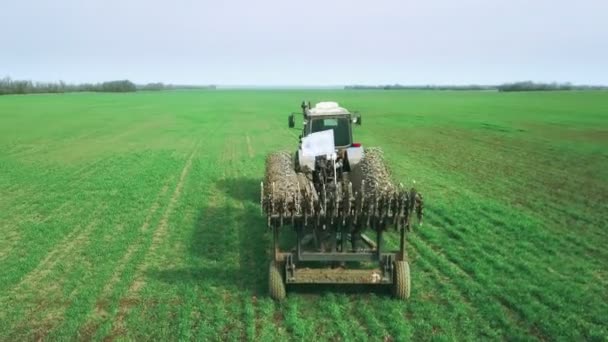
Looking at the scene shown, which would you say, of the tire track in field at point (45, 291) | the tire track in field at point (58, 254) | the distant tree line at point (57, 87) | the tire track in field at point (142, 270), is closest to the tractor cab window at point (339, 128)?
the tire track in field at point (142, 270)

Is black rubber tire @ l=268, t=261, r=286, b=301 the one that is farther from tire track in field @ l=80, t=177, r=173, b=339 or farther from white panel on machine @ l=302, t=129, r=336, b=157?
white panel on machine @ l=302, t=129, r=336, b=157

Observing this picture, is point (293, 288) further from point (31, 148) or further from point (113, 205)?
point (31, 148)

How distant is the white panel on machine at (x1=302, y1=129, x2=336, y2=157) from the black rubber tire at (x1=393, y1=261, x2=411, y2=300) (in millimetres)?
2911

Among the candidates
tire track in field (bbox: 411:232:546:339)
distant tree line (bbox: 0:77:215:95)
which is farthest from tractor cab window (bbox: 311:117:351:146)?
distant tree line (bbox: 0:77:215:95)

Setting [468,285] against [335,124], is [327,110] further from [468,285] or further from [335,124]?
[468,285]

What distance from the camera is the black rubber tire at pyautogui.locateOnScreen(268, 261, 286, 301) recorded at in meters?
7.45

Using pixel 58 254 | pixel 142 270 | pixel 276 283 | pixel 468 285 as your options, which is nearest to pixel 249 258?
pixel 142 270

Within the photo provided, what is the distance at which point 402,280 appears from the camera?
291 inches

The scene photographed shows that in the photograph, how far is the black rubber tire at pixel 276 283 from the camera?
24.4 ft

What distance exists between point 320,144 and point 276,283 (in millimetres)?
3183

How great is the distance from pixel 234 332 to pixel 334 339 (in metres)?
1.27

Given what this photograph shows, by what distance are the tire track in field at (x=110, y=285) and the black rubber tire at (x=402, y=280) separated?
405 centimetres

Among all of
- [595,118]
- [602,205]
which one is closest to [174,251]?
[602,205]

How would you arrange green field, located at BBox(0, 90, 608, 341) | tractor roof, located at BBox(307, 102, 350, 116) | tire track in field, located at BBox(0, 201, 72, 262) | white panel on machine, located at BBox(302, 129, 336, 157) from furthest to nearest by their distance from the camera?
tractor roof, located at BBox(307, 102, 350, 116) < tire track in field, located at BBox(0, 201, 72, 262) < white panel on machine, located at BBox(302, 129, 336, 157) < green field, located at BBox(0, 90, 608, 341)
